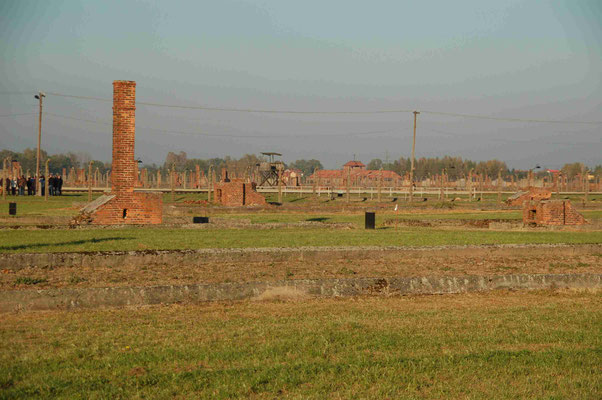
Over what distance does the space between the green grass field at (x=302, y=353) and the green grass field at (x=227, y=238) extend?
20.5 feet

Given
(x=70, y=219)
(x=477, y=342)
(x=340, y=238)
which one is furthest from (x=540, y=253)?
(x=70, y=219)

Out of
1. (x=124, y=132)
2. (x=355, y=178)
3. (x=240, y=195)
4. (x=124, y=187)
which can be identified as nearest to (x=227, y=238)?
(x=124, y=187)

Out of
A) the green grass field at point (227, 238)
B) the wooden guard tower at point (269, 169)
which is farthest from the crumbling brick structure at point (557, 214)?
the wooden guard tower at point (269, 169)

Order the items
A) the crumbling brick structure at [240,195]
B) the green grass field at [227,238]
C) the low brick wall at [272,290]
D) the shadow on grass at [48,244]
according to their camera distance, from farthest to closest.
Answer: the crumbling brick structure at [240,195], the green grass field at [227,238], the shadow on grass at [48,244], the low brick wall at [272,290]

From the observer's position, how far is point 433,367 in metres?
4.88

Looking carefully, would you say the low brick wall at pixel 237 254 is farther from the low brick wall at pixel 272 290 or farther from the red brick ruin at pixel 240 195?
the red brick ruin at pixel 240 195

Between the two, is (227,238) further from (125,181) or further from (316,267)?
(316,267)

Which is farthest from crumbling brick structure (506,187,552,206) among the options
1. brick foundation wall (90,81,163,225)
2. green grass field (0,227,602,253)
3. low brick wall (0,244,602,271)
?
brick foundation wall (90,81,163,225)

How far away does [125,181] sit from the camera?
60.5ft

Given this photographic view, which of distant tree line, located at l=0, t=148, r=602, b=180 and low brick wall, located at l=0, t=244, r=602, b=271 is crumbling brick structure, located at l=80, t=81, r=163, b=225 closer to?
low brick wall, located at l=0, t=244, r=602, b=271

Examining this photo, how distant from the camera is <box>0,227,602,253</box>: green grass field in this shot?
13133 millimetres

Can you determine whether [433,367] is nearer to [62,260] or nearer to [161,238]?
[62,260]

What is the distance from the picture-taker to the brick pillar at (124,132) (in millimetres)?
18609

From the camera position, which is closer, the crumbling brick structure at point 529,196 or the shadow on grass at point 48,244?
the shadow on grass at point 48,244
